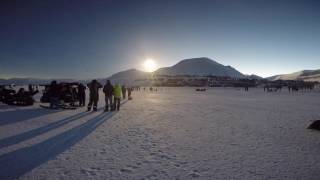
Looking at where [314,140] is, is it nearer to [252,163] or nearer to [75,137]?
[252,163]

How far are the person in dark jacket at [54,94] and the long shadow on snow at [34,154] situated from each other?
366 inches

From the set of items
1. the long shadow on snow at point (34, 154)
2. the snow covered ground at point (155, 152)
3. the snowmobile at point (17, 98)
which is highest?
the snowmobile at point (17, 98)

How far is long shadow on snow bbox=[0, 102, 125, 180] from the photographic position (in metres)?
5.89

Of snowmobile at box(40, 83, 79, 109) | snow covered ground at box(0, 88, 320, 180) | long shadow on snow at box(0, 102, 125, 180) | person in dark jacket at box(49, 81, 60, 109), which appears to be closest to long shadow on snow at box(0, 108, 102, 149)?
snow covered ground at box(0, 88, 320, 180)

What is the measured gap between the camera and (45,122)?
12391 mm

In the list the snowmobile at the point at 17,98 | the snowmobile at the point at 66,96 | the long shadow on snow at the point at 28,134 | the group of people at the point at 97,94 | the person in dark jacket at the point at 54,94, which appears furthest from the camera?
the snowmobile at the point at 17,98

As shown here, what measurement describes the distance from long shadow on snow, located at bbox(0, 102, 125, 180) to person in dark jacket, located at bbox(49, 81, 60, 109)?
30.5 feet

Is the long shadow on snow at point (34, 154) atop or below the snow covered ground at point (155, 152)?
atop

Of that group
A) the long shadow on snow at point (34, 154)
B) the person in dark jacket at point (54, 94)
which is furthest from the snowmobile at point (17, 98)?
the long shadow on snow at point (34, 154)

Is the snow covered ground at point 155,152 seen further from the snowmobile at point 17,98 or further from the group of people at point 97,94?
the snowmobile at point 17,98

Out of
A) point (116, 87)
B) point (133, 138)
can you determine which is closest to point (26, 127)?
point (133, 138)

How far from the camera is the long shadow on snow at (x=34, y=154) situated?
5890 mm

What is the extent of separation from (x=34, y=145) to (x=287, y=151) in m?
7.57

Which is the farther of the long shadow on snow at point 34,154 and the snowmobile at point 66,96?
the snowmobile at point 66,96
